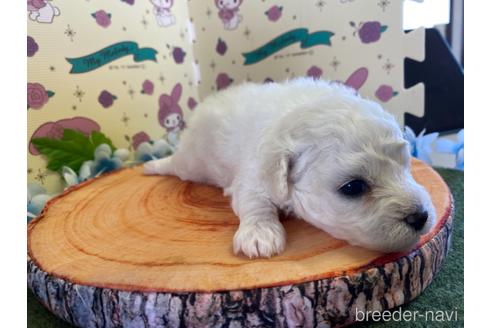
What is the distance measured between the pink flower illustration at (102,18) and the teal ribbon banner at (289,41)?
2.50ft

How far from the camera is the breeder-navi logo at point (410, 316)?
4.00 ft

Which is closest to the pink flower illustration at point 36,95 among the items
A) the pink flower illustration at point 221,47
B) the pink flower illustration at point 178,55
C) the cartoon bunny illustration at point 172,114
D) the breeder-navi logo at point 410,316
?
the cartoon bunny illustration at point 172,114

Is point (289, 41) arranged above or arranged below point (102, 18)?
below

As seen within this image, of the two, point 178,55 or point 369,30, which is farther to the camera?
point 178,55

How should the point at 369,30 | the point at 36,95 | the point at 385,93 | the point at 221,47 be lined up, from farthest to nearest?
1. the point at 221,47
2. the point at 36,95
3. the point at 385,93
4. the point at 369,30

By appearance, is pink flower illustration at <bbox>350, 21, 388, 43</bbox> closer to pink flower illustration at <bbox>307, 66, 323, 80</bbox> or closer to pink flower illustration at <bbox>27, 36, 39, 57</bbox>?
pink flower illustration at <bbox>307, 66, 323, 80</bbox>

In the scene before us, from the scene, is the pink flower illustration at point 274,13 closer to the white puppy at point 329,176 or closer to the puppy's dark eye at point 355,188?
the white puppy at point 329,176

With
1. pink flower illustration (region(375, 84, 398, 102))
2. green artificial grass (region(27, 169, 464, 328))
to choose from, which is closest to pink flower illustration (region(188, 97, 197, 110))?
pink flower illustration (region(375, 84, 398, 102))

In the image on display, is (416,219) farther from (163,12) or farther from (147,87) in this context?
(163,12)

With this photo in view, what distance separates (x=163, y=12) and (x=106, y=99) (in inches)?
25.1

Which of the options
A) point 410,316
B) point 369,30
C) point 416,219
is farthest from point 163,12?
point 410,316

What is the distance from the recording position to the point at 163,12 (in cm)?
252
